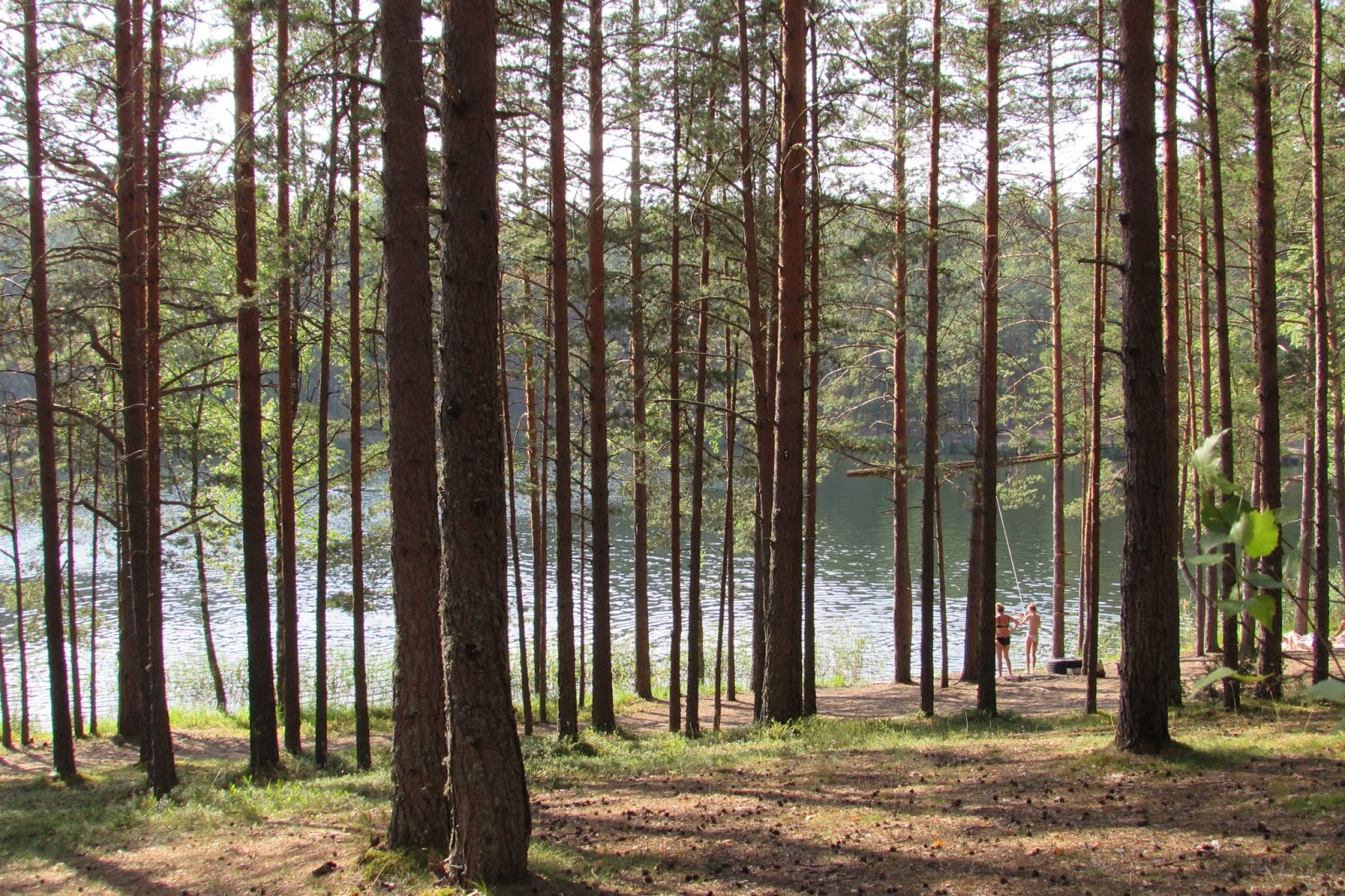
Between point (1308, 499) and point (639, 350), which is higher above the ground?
point (639, 350)

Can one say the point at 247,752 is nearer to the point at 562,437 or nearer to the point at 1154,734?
the point at 562,437

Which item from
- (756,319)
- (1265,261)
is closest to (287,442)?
(756,319)

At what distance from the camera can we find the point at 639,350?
487 inches

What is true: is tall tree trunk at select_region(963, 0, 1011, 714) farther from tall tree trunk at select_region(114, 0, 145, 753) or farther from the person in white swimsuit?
tall tree trunk at select_region(114, 0, 145, 753)

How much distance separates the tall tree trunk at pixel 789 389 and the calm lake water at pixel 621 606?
687cm

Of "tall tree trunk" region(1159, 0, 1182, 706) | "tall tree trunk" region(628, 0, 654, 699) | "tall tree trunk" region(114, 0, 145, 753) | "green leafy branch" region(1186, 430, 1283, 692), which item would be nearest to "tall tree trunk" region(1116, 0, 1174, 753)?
"tall tree trunk" region(1159, 0, 1182, 706)

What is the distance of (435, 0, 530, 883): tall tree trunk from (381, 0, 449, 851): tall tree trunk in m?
0.80

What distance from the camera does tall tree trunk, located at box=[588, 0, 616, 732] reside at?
11.2m

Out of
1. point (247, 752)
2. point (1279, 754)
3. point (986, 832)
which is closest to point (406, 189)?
point (986, 832)

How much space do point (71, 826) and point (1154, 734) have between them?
9.11m

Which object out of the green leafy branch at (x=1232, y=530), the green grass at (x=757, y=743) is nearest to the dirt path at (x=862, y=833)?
the green grass at (x=757, y=743)

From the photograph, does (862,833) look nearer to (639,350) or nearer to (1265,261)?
(1265,261)

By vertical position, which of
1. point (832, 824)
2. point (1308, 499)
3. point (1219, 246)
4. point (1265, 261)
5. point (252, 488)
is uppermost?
point (1219, 246)

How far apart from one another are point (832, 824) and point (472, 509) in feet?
10.5
